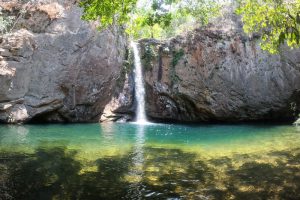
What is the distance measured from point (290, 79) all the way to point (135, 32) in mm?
19645

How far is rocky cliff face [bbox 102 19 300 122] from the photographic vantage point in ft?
88.1

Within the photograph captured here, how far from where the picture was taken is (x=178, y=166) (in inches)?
421

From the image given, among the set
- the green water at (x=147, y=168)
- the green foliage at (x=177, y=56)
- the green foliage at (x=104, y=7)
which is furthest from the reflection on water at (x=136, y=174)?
the green foliage at (x=177, y=56)

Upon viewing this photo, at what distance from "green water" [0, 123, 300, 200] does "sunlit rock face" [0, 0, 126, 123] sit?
7.23m

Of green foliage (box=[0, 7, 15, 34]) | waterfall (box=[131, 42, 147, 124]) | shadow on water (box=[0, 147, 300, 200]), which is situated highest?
green foliage (box=[0, 7, 15, 34])

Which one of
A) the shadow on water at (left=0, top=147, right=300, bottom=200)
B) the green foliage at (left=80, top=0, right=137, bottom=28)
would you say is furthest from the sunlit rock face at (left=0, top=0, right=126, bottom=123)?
the green foliage at (left=80, top=0, right=137, bottom=28)

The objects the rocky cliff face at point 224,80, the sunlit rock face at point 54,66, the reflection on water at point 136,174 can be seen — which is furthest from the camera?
the rocky cliff face at point 224,80

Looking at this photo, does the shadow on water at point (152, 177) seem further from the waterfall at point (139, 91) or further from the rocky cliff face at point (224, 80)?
the waterfall at point (139, 91)

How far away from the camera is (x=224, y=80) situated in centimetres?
2684

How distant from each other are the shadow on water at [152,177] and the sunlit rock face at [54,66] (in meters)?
11.8

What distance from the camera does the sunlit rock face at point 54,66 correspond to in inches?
906

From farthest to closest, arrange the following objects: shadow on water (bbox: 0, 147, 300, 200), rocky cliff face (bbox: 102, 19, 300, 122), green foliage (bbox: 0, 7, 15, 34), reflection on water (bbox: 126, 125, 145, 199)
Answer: rocky cliff face (bbox: 102, 19, 300, 122) → green foliage (bbox: 0, 7, 15, 34) → reflection on water (bbox: 126, 125, 145, 199) → shadow on water (bbox: 0, 147, 300, 200)

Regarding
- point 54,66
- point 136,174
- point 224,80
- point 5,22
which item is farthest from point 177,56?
point 136,174

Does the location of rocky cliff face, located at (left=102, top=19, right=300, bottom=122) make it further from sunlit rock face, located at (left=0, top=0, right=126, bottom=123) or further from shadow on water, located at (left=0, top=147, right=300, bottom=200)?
shadow on water, located at (left=0, top=147, right=300, bottom=200)
